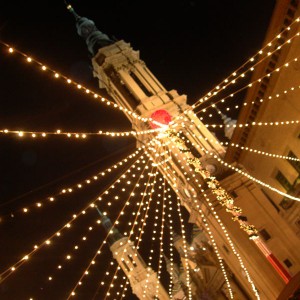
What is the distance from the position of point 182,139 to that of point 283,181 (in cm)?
640

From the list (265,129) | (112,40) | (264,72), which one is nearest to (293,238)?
(265,129)

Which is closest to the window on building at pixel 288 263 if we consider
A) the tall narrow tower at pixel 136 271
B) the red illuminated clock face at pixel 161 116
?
the red illuminated clock face at pixel 161 116

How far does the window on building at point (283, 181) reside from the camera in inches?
811

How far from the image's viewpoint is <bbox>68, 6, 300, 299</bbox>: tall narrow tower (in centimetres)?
2014

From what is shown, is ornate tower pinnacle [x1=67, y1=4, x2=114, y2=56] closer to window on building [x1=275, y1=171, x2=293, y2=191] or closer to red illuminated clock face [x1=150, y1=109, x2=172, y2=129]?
red illuminated clock face [x1=150, y1=109, x2=172, y2=129]

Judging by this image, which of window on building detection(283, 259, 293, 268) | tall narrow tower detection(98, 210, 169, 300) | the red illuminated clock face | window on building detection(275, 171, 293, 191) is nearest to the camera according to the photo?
window on building detection(283, 259, 293, 268)

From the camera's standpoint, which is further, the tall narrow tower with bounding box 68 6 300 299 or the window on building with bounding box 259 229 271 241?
the window on building with bounding box 259 229 271 241

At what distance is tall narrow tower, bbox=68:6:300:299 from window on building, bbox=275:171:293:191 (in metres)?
1.48

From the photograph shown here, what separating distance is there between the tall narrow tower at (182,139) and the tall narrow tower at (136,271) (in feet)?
81.0

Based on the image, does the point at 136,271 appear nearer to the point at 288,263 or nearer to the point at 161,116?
the point at 161,116

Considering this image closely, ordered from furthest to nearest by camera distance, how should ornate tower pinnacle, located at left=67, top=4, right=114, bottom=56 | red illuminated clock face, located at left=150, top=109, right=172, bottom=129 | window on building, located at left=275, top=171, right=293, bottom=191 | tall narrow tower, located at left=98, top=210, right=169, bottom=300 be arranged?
tall narrow tower, located at left=98, top=210, right=169, bottom=300
ornate tower pinnacle, located at left=67, top=4, right=114, bottom=56
red illuminated clock face, located at left=150, top=109, right=172, bottom=129
window on building, located at left=275, top=171, right=293, bottom=191

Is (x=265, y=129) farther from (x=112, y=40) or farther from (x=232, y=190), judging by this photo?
(x=112, y=40)

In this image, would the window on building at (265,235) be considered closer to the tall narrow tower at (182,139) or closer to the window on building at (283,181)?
the tall narrow tower at (182,139)

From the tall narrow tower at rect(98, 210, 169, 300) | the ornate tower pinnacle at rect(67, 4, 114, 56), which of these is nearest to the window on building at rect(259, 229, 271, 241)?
the ornate tower pinnacle at rect(67, 4, 114, 56)
